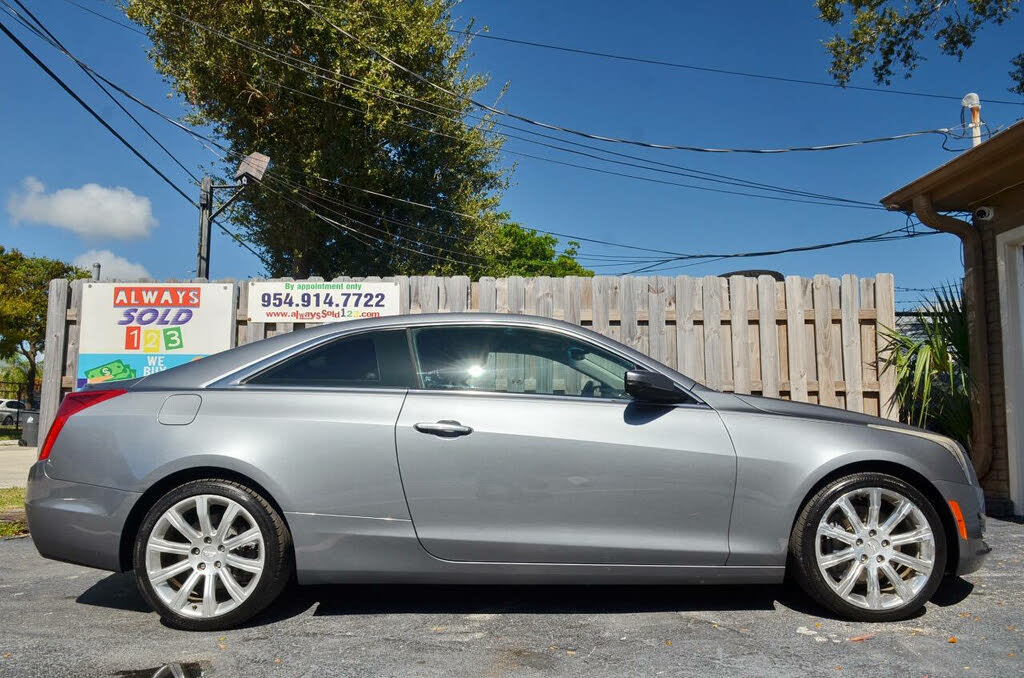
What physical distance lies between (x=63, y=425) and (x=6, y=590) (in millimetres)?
1297

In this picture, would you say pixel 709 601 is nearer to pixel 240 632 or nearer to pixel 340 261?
pixel 240 632

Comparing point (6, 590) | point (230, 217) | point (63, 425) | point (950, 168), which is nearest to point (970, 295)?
point (950, 168)

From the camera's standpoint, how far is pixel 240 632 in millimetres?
3250

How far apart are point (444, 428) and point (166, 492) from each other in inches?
51.5

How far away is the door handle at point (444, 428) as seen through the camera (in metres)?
3.29

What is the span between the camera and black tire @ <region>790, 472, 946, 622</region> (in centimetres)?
332

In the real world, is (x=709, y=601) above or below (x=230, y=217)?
below

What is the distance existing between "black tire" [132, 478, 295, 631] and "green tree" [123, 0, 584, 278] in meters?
14.7

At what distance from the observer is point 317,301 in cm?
719

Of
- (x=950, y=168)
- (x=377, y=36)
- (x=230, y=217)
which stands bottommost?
(x=950, y=168)

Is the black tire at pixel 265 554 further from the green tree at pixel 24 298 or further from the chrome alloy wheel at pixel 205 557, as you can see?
the green tree at pixel 24 298

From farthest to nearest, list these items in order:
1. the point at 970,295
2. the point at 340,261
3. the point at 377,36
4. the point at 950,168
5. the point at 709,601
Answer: the point at 340,261, the point at 377,36, the point at 970,295, the point at 950,168, the point at 709,601

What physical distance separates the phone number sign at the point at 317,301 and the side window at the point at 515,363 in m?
3.65

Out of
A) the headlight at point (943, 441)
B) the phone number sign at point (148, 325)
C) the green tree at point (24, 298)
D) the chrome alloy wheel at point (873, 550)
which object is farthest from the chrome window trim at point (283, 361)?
the green tree at point (24, 298)
